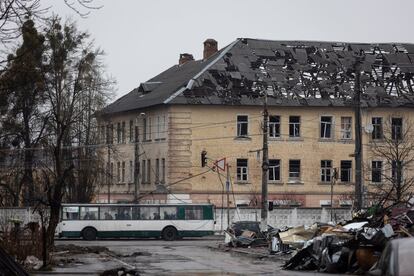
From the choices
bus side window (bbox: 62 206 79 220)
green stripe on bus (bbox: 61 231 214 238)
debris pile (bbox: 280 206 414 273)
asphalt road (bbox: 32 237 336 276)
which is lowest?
asphalt road (bbox: 32 237 336 276)

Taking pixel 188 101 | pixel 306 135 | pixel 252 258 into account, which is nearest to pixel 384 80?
pixel 306 135

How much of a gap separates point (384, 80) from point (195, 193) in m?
18.4

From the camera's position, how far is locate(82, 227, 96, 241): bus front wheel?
6312cm

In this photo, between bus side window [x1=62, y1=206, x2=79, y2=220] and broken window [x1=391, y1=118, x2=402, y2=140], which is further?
broken window [x1=391, y1=118, x2=402, y2=140]

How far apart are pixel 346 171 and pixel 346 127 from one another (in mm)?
3615

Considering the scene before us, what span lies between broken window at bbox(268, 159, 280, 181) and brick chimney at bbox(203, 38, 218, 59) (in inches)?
496

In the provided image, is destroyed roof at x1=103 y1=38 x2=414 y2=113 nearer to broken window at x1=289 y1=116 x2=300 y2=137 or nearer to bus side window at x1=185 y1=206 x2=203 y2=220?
broken window at x1=289 y1=116 x2=300 y2=137

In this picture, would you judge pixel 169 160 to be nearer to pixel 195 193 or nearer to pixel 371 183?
pixel 195 193

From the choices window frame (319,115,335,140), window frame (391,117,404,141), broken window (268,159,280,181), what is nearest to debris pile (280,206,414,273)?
broken window (268,159,280,181)

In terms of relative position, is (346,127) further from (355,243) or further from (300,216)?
(355,243)

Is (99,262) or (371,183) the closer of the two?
(99,262)

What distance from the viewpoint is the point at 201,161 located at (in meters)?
71.9

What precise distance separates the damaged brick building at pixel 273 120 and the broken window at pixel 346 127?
8cm

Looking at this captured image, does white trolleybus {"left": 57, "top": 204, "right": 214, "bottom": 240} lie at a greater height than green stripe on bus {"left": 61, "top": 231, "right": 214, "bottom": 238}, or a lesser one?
greater
